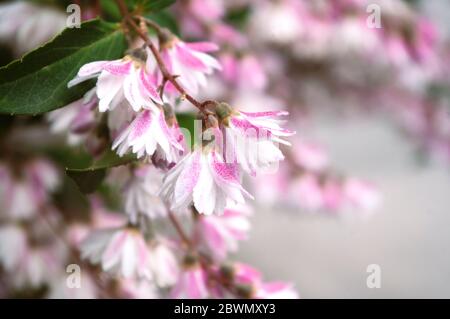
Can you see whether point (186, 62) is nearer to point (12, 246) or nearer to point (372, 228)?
point (12, 246)

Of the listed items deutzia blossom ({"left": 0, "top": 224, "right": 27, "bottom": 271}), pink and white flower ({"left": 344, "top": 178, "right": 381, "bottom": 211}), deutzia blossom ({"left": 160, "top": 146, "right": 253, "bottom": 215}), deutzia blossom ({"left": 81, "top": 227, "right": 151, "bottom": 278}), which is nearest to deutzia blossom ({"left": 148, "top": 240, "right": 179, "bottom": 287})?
deutzia blossom ({"left": 81, "top": 227, "right": 151, "bottom": 278})

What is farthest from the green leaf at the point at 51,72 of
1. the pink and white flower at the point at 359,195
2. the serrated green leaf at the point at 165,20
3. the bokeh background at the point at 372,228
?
the bokeh background at the point at 372,228

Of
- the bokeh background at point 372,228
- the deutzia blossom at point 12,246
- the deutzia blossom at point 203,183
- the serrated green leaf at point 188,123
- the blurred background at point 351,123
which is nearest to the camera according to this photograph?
the deutzia blossom at point 203,183

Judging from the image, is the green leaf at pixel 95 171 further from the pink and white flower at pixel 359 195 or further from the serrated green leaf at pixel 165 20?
the pink and white flower at pixel 359 195

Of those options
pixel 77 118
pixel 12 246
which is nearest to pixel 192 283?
pixel 77 118

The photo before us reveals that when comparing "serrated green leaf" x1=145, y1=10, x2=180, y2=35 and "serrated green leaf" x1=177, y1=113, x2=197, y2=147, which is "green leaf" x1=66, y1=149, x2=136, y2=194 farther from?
"serrated green leaf" x1=145, y1=10, x2=180, y2=35

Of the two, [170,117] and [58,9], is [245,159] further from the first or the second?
[58,9]

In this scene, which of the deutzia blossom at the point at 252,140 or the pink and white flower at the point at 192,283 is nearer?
Result: the deutzia blossom at the point at 252,140
